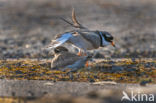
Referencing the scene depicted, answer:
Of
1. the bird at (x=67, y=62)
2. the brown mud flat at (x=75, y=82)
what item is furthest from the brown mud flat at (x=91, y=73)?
the bird at (x=67, y=62)

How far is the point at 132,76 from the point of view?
5637mm

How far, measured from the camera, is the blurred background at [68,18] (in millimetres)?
11777

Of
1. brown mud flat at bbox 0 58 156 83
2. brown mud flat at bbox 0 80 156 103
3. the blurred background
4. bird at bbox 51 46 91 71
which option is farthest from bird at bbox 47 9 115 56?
the blurred background

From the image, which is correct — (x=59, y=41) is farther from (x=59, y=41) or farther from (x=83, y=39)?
(x=83, y=39)

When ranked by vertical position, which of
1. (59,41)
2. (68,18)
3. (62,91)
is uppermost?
(68,18)

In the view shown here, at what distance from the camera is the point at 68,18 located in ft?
36.7

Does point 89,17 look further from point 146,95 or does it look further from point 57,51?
point 146,95

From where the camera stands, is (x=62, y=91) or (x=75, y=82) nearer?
(x=62, y=91)

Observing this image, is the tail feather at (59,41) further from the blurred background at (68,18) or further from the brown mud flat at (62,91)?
the blurred background at (68,18)

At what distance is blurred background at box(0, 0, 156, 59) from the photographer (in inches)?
464

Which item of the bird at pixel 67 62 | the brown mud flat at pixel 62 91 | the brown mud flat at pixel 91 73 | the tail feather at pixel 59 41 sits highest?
the tail feather at pixel 59 41

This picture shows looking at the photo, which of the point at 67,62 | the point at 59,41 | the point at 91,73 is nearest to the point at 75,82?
the point at 67,62

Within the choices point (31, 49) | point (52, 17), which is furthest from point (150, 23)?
point (31, 49)

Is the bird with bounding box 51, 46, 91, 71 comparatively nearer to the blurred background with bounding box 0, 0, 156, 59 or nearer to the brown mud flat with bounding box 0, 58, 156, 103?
the brown mud flat with bounding box 0, 58, 156, 103
